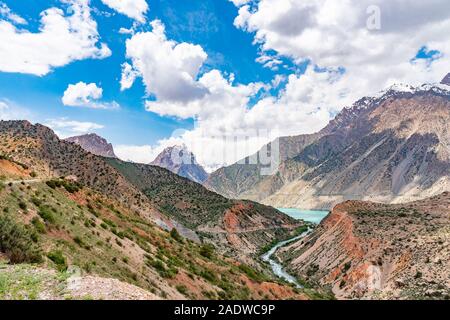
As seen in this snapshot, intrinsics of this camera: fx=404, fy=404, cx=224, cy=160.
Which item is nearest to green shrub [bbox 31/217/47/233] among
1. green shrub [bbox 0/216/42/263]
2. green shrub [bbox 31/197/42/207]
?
green shrub [bbox 0/216/42/263]

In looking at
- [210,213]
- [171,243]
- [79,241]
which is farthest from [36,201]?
[210,213]

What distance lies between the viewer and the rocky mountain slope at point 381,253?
57.1m

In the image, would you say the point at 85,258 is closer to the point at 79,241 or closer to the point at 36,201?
the point at 79,241

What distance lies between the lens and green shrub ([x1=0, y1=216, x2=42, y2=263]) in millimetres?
18698

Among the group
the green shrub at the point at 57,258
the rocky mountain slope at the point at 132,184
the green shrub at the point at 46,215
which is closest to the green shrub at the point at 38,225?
the green shrub at the point at 46,215

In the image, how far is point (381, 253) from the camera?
74.8 meters

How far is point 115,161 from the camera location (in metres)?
193

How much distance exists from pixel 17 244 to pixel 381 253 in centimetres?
6888

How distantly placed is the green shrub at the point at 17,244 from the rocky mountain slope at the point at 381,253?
4569cm

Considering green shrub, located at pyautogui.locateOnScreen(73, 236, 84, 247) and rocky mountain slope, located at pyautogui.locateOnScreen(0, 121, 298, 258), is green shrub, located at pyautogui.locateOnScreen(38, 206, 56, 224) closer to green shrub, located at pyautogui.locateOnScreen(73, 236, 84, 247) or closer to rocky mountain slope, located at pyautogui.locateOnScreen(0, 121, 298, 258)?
green shrub, located at pyautogui.locateOnScreen(73, 236, 84, 247)
